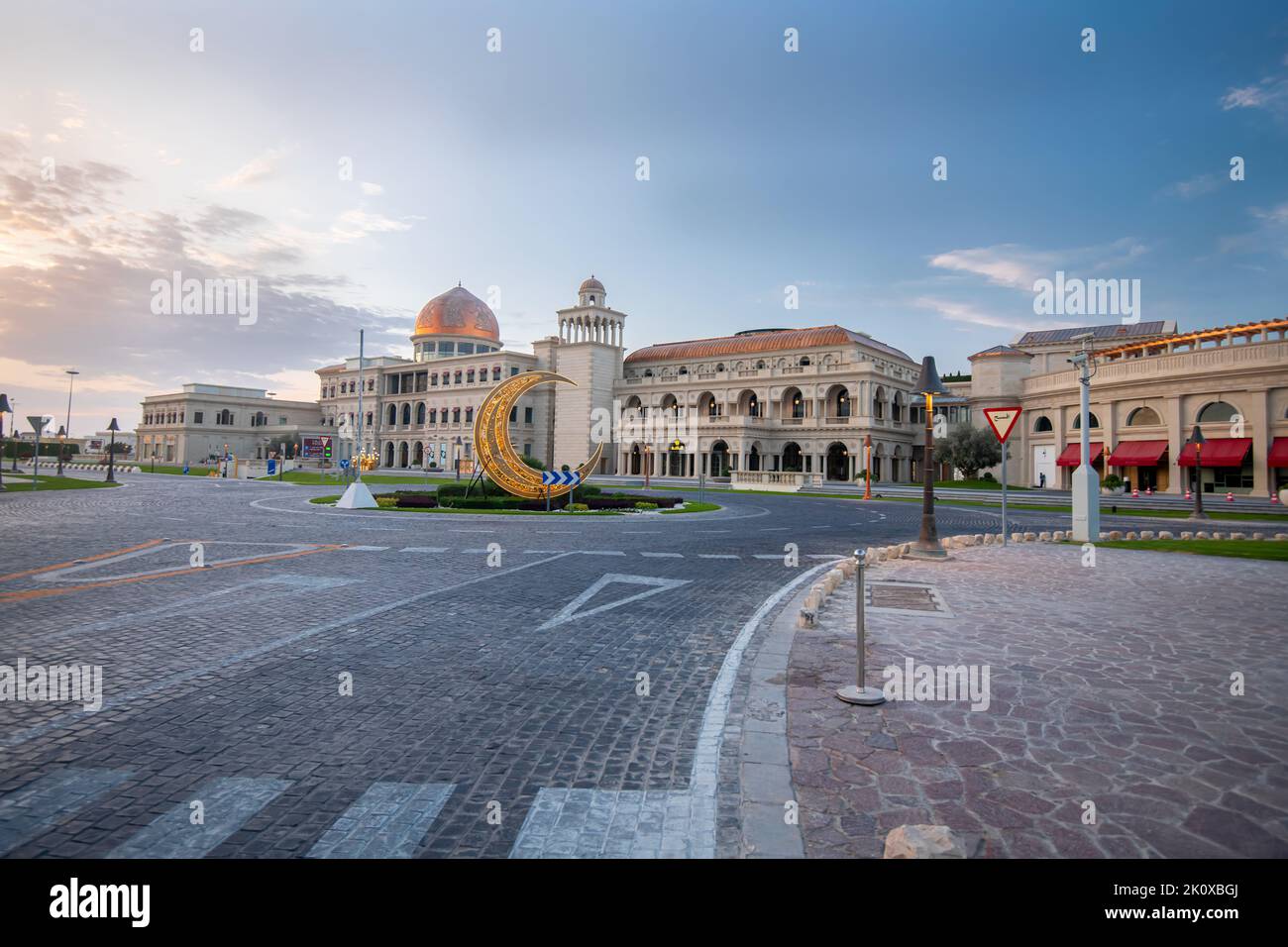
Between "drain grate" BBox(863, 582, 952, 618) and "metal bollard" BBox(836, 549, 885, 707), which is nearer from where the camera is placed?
"metal bollard" BBox(836, 549, 885, 707)

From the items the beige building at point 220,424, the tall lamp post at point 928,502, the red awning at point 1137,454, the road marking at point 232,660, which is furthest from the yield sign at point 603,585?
the beige building at point 220,424

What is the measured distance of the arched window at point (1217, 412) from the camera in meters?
39.2

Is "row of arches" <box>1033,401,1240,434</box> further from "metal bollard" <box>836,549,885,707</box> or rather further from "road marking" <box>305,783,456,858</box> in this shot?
"road marking" <box>305,783,456,858</box>

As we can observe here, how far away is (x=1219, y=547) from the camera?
16.5m

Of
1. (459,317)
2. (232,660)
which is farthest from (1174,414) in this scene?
(459,317)

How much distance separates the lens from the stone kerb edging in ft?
28.7

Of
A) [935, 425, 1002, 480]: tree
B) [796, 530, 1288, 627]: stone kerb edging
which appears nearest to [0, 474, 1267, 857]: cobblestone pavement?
[796, 530, 1288, 627]: stone kerb edging

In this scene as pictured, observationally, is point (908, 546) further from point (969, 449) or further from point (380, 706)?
point (969, 449)

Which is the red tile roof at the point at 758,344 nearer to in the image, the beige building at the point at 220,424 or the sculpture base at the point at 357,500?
the sculpture base at the point at 357,500

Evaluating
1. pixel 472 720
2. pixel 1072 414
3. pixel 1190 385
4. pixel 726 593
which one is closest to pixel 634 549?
pixel 726 593

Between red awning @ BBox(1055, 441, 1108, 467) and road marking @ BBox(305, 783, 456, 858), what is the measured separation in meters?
52.7

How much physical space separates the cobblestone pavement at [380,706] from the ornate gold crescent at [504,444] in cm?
1352

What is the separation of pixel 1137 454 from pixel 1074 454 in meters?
5.65
